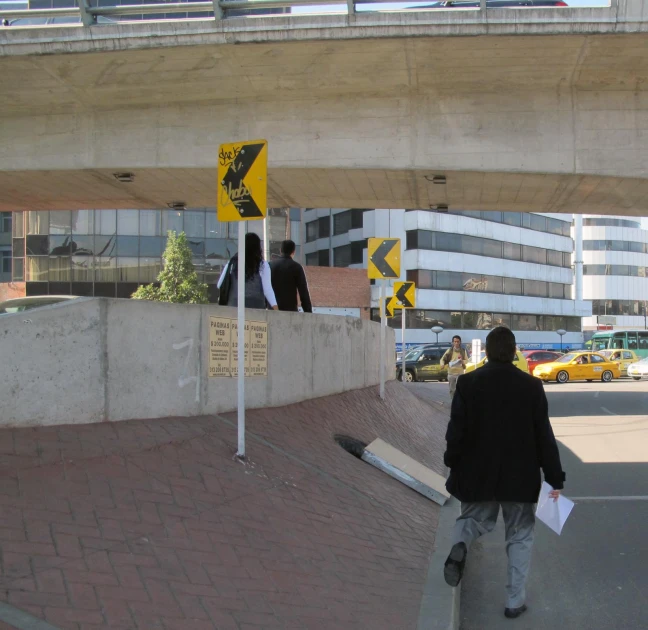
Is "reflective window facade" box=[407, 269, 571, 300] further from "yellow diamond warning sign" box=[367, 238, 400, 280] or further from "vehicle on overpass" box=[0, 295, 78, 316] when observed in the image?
"vehicle on overpass" box=[0, 295, 78, 316]

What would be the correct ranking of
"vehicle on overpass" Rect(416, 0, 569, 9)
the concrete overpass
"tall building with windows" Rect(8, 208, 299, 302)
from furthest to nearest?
"tall building with windows" Rect(8, 208, 299, 302), the concrete overpass, "vehicle on overpass" Rect(416, 0, 569, 9)

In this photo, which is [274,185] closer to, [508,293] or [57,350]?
[57,350]

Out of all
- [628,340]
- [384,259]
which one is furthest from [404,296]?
[628,340]

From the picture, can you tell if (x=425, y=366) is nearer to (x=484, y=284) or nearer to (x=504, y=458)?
(x=504, y=458)

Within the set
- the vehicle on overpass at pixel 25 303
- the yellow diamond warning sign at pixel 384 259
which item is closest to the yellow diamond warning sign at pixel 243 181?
the vehicle on overpass at pixel 25 303

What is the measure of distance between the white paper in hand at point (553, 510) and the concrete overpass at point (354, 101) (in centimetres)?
789

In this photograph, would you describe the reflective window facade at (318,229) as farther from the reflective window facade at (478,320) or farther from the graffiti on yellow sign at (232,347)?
the graffiti on yellow sign at (232,347)

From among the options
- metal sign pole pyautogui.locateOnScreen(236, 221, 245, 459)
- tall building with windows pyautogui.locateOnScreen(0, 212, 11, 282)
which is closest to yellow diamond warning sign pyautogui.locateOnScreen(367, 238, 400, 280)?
metal sign pole pyautogui.locateOnScreen(236, 221, 245, 459)

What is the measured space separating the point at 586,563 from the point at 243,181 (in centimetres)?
440

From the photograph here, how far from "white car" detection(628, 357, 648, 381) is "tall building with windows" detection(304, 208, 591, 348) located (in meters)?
19.9

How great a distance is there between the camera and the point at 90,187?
14.4m

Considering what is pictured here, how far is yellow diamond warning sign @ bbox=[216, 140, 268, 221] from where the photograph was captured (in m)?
6.34

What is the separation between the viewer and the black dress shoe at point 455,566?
456 cm

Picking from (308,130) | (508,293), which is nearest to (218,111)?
(308,130)
